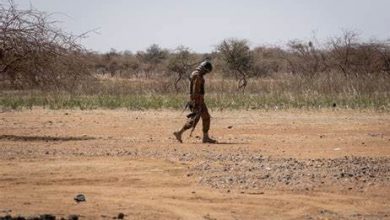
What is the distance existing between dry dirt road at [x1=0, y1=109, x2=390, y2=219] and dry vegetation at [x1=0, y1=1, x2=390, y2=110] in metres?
1.64

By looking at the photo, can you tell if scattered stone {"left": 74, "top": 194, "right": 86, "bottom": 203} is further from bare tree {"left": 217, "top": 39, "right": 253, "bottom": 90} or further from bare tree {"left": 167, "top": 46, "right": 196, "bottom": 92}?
bare tree {"left": 217, "top": 39, "right": 253, "bottom": 90}

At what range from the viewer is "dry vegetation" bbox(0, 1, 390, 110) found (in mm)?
15023

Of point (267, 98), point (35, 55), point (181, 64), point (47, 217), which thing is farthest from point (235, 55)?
point (47, 217)

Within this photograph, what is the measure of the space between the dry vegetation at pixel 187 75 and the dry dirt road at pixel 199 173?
1.64 metres

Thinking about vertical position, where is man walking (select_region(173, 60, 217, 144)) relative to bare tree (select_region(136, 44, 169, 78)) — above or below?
below

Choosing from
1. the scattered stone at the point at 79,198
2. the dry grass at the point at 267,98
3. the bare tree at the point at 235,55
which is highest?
the bare tree at the point at 235,55

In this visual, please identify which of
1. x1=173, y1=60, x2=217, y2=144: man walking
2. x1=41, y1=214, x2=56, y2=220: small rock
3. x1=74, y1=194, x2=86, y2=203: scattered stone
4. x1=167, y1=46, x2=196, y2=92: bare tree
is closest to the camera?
x1=41, y1=214, x2=56, y2=220: small rock

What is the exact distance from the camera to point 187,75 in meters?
36.1

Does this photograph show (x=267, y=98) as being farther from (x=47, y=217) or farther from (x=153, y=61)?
(x=153, y=61)

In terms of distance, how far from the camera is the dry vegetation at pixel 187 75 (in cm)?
1502

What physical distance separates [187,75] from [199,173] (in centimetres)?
2623

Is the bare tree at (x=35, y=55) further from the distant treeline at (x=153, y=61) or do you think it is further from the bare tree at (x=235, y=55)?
the bare tree at (x=235, y=55)

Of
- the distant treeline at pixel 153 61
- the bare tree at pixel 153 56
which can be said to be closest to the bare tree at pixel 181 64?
the distant treeline at pixel 153 61

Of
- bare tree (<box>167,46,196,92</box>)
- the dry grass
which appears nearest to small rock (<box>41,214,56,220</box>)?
the dry grass
